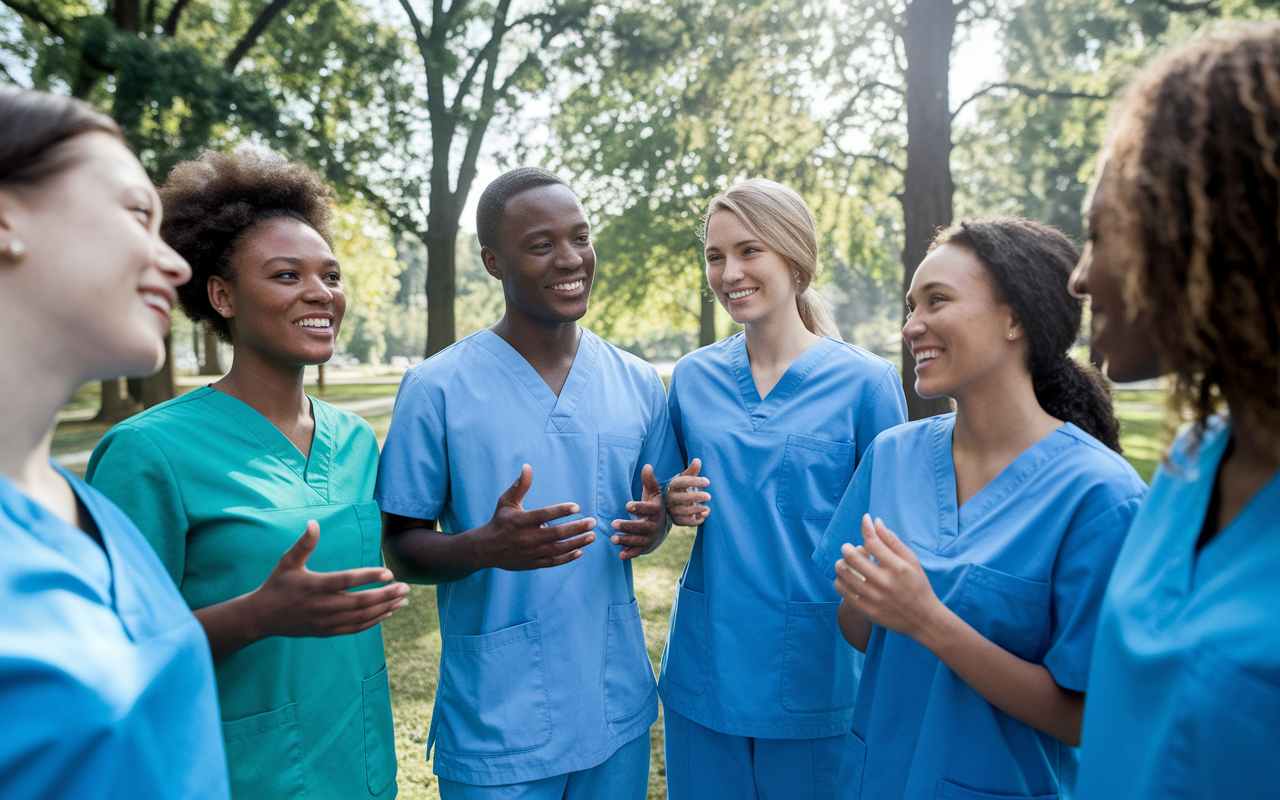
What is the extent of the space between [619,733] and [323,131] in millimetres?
12295

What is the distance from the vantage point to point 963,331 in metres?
1.90

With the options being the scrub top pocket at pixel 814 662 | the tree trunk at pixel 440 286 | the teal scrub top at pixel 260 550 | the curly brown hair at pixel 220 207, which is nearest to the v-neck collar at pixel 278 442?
the teal scrub top at pixel 260 550

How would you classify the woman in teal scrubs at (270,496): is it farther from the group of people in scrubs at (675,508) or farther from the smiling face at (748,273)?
the smiling face at (748,273)

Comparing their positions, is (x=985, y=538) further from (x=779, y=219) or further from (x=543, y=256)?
(x=543, y=256)

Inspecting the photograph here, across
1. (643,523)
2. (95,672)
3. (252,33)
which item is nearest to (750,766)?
(643,523)

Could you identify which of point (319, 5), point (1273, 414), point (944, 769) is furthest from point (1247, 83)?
point (319, 5)

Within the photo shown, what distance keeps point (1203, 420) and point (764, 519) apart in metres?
1.41

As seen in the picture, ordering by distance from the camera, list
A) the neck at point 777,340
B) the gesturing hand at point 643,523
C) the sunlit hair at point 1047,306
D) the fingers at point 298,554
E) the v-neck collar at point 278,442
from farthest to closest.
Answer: the neck at point 777,340 → the gesturing hand at point 643,523 → the v-neck collar at point 278,442 → the sunlit hair at point 1047,306 → the fingers at point 298,554

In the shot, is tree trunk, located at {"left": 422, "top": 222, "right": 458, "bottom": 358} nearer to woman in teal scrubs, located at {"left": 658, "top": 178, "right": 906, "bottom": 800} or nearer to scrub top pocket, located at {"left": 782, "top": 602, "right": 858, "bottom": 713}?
woman in teal scrubs, located at {"left": 658, "top": 178, "right": 906, "bottom": 800}

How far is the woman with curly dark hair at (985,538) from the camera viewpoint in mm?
1597

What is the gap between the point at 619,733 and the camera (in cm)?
226

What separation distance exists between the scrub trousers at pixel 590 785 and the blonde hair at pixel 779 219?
1606mm

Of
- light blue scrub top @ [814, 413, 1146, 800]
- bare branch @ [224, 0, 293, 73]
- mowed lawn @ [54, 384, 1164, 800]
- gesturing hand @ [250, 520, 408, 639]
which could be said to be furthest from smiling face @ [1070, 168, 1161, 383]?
bare branch @ [224, 0, 293, 73]

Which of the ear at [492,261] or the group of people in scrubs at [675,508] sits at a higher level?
the ear at [492,261]
